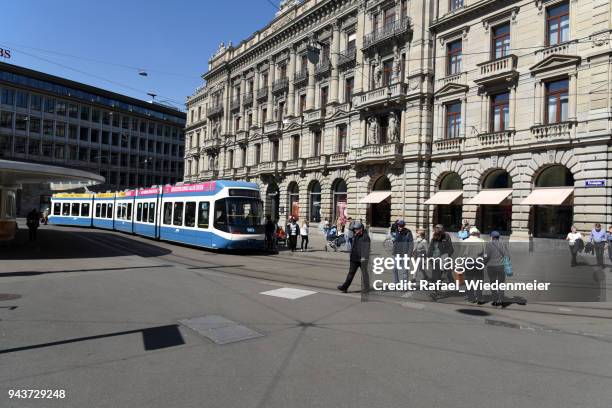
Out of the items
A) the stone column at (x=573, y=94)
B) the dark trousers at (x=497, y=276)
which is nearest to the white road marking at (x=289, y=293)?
the dark trousers at (x=497, y=276)

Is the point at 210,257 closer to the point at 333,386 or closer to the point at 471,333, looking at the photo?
Result: the point at 471,333

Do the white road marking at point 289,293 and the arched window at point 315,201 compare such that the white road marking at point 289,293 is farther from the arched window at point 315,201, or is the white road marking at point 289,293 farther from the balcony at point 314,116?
the balcony at point 314,116

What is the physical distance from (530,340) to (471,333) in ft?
2.83

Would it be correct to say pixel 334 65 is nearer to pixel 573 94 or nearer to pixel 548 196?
pixel 573 94

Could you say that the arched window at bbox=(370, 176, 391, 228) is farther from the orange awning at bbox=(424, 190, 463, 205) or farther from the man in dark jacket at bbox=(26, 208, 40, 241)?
the man in dark jacket at bbox=(26, 208, 40, 241)

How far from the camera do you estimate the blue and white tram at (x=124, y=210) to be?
95.5ft

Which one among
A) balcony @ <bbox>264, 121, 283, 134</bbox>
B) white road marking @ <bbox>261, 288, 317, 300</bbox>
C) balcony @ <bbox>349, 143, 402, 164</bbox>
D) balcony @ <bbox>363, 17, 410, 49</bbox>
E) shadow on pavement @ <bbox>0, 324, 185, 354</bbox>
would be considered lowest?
shadow on pavement @ <bbox>0, 324, 185, 354</bbox>

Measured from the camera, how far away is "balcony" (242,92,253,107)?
46409 millimetres

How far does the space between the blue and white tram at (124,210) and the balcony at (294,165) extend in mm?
14494

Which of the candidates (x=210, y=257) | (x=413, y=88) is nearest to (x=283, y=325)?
(x=210, y=257)

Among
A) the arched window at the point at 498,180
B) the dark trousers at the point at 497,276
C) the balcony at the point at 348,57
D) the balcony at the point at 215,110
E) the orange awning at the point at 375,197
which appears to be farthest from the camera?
the balcony at the point at 215,110

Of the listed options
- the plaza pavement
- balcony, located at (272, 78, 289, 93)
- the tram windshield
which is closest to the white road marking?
the plaza pavement

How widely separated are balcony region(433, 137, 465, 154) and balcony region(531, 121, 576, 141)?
4368 millimetres

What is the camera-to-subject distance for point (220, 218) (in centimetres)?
1884
